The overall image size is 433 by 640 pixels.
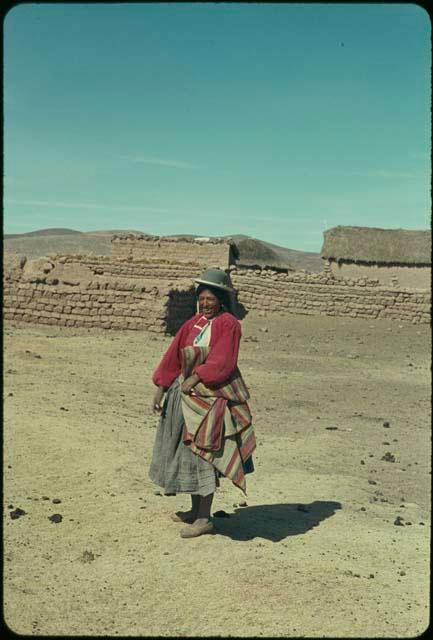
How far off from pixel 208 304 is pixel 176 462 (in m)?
1.13

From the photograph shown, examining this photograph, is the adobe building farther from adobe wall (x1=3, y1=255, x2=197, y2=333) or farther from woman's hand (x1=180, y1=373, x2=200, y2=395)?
woman's hand (x1=180, y1=373, x2=200, y2=395)

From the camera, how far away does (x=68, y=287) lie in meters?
17.2

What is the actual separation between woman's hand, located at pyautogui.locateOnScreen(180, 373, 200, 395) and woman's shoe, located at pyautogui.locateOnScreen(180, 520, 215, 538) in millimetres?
933

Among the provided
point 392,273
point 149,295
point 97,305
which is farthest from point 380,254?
point 97,305

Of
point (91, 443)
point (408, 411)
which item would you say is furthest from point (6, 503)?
point (408, 411)

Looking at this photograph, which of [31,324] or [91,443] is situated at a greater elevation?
[31,324]

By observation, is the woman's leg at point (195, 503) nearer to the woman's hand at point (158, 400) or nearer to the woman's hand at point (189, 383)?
the woman's hand at point (158, 400)

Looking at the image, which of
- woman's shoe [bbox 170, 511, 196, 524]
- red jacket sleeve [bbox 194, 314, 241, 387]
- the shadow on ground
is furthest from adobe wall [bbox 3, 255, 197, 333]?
red jacket sleeve [bbox 194, 314, 241, 387]

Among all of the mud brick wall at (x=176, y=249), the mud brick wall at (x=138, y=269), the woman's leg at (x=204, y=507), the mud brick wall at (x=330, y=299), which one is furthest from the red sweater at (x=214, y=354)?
the mud brick wall at (x=176, y=249)

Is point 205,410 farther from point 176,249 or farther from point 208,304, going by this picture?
point 176,249

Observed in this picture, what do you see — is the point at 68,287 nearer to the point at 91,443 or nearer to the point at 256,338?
the point at 256,338

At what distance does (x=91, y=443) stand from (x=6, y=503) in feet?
6.19

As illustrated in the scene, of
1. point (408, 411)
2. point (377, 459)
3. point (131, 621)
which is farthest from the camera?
point (408, 411)

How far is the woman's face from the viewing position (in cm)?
534
